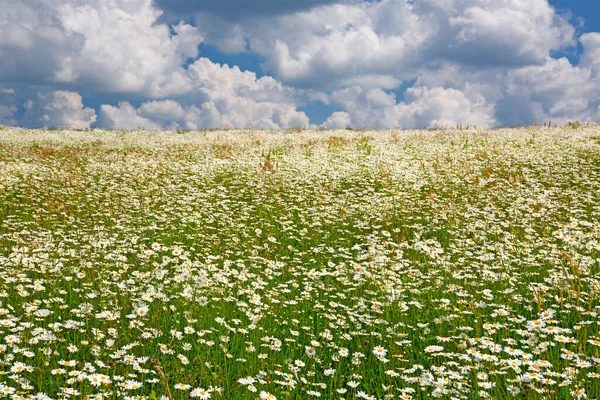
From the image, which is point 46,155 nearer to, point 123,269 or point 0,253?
point 0,253

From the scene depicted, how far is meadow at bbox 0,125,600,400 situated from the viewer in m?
4.62

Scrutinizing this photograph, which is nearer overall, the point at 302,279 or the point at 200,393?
the point at 200,393

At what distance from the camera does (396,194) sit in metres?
12.8

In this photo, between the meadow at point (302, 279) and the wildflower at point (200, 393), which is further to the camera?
the meadow at point (302, 279)

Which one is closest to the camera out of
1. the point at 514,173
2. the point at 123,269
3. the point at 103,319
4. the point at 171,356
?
the point at 171,356

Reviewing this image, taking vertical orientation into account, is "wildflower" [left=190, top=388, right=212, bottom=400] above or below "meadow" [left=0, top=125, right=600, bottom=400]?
below

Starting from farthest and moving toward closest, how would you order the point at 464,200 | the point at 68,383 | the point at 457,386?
the point at 464,200
the point at 457,386
the point at 68,383

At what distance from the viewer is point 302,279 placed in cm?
749

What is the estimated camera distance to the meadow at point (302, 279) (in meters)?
4.62

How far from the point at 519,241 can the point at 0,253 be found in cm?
910

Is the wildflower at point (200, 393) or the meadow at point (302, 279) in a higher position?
the meadow at point (302, 279)

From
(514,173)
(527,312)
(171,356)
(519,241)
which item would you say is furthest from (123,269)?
(514,173)

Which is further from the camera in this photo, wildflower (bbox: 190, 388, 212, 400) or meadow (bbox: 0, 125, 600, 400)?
meadow (bbox: 0, 125, 600, 400)

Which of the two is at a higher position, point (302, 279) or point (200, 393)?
point (302, 279)
